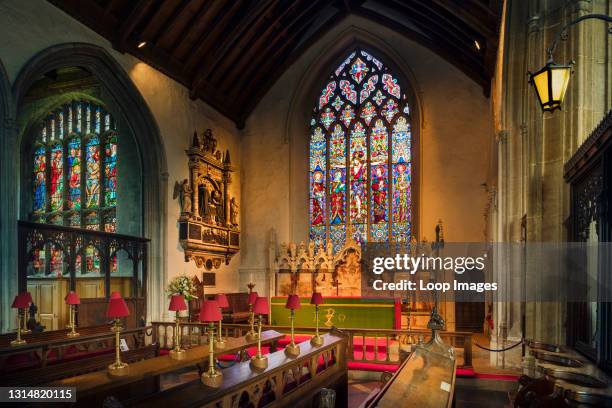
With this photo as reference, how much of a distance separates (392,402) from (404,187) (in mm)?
12420

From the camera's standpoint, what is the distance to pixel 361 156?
1555cm

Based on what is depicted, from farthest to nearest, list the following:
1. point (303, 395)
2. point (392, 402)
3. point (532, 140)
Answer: point (532, 140)
point (303, 395)
point (392, 402)

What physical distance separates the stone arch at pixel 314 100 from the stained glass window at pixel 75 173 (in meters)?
5.27

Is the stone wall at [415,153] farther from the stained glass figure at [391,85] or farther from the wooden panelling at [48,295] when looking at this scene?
the wooden panelling at [48,295]

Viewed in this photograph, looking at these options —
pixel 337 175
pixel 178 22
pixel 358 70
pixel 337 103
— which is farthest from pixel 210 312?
pixel 358 70

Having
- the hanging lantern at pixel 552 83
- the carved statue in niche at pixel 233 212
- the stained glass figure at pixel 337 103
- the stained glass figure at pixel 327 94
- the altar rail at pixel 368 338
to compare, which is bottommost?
the altar rail at pixel 368 338

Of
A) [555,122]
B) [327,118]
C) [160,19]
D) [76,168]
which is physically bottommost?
[555,122]

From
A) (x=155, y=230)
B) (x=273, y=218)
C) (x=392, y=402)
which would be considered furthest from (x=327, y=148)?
(x=392, y=402)

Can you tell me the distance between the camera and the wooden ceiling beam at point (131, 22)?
1031 centimetres

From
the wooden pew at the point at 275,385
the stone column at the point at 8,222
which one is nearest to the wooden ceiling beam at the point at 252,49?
the stone column at the point at 8,222

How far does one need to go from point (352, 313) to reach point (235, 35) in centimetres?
737

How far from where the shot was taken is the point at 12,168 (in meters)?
8.45

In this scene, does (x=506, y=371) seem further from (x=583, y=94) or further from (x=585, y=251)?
(x=583, y=94)

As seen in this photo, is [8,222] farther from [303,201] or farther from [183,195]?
[303,201]
